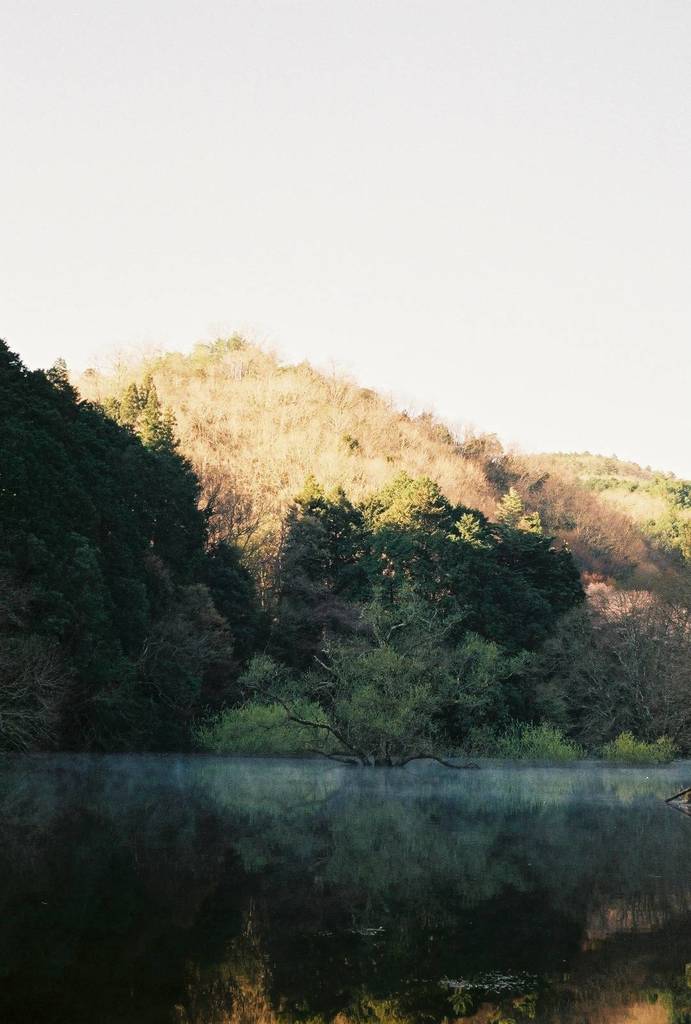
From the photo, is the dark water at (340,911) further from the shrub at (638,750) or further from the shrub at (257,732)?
the shrub at (638,750)

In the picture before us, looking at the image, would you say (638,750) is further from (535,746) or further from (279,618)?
(279,618)

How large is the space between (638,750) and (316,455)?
105ft

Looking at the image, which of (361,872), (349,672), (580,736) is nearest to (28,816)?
(361,872)

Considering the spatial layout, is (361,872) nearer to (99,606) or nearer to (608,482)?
(99,606)

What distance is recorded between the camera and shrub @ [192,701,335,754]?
46812 mm

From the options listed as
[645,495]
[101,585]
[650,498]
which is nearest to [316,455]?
[101,585]

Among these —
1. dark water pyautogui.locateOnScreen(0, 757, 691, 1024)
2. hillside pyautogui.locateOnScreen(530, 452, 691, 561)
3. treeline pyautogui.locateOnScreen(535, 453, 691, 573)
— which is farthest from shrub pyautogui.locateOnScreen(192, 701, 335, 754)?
hillside pyautogui.locateOnScreen(530, 452, 691, 561)

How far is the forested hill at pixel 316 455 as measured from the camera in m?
72.0

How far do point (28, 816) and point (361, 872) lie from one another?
1039 centimetres

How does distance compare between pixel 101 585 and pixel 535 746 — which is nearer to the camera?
pixel 101 585

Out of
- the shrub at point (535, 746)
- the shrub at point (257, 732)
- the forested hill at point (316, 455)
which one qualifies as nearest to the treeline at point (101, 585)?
the shrub at point (257, 732)

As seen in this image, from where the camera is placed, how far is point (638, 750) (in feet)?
164

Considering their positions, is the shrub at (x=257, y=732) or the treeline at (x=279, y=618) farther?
the shrub at (x=257, y=732)

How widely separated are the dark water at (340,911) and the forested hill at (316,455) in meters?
39.2
